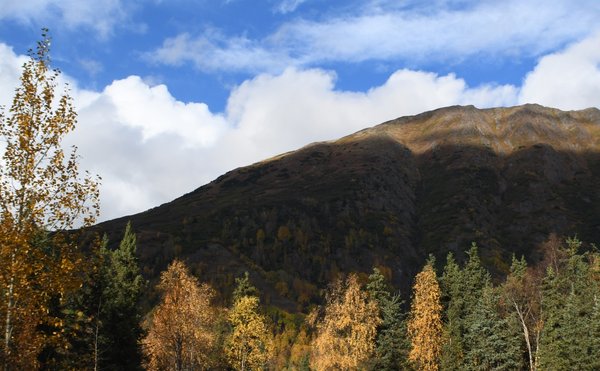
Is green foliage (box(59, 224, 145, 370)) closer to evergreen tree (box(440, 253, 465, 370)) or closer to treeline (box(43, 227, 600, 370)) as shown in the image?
treeline (box(43, 227, 600, 370))

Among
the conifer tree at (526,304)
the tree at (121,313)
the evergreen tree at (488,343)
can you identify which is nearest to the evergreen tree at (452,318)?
the evergreen tree at (488,343)

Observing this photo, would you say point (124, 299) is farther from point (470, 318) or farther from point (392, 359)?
point (470, 318)

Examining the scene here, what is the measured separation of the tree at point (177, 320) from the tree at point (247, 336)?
24.4ft

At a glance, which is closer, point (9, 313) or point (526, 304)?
point (9, 313)

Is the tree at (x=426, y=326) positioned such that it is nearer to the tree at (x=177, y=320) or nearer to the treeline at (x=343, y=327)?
the treeline at (x=343, y=327)

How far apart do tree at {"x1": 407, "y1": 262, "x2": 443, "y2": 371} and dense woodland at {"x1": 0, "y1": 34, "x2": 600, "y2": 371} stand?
141 millimetres

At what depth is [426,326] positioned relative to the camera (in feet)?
175

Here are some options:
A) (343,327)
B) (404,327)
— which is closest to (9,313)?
(343,327)

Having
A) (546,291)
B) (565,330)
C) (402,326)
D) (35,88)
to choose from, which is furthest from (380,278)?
(35,88)

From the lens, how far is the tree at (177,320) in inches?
1576

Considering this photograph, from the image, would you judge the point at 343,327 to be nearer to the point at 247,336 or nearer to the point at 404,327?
the point at 247,336

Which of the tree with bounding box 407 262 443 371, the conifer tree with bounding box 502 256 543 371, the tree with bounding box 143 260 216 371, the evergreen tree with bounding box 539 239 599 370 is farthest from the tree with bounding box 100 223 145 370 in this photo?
the conifer tree with bounding box 502 256 543 371

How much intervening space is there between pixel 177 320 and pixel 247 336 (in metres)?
14.4

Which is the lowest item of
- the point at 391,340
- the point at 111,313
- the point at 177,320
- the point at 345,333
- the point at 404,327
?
the point at 391,340
